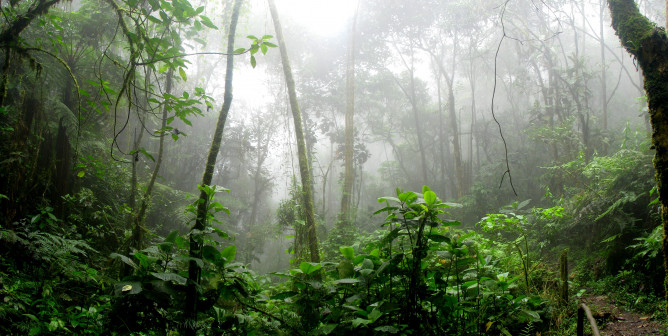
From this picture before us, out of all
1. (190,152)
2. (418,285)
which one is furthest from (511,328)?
(190,152)

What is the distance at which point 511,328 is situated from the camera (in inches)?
109

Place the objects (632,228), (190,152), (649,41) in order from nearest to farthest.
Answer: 1. (649,41)
2. (632,228)
3. (190,152)

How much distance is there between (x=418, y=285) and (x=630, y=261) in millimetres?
4296

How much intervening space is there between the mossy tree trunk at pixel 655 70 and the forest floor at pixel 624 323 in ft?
6.36

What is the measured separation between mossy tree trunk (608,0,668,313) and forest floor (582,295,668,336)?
6.36ft

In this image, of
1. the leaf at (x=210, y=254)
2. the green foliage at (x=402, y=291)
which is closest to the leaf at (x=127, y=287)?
the leaf at (x=210, y=254)

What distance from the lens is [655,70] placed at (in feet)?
5.99

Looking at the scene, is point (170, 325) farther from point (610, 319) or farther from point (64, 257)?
point (610, 319)

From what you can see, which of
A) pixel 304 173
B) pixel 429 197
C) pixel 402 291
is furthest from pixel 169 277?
pixel 304 173

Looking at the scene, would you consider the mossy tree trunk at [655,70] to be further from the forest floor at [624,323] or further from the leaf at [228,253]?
the leaf at [228,253]

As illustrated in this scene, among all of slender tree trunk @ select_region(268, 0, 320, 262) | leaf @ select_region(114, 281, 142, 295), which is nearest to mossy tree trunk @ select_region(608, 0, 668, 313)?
leaf @ select_region(114, 281, 142, 295)

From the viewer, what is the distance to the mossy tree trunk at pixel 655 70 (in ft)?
5.58

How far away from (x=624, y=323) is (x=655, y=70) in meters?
2.96

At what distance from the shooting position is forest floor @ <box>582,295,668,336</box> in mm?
3144
